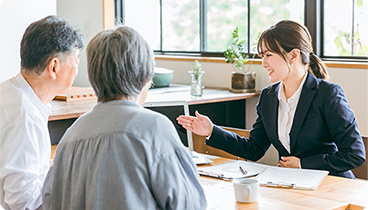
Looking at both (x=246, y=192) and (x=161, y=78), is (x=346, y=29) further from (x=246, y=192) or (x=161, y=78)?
(x=246, y=192)

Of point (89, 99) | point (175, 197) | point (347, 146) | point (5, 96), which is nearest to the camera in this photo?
point (175, 197)

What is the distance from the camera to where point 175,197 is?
38.1 inches

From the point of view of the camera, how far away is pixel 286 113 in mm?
2064

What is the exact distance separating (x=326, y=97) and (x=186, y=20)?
9.15 ft

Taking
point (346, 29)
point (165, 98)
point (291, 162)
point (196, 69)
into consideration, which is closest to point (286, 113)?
point (291, 162)

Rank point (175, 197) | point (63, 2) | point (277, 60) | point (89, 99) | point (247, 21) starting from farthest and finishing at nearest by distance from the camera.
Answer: point (63, 2) → point (247, 21) → point (89, 99) → point (277, 60) → point (175, 197)

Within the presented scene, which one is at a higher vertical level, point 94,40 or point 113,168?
point 94,40

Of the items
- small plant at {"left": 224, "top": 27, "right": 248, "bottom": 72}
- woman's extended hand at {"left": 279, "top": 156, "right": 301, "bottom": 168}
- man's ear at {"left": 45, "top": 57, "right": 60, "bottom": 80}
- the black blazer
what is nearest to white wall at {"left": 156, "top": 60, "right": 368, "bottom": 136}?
small plant at {"left": 224, "top": 27, "right": 248, "bottom": 72}

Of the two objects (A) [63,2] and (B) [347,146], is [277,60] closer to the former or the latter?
(B) [347,146]

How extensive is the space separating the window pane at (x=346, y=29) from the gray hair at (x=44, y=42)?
247cm

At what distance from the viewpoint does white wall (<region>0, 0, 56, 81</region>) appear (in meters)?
2.67

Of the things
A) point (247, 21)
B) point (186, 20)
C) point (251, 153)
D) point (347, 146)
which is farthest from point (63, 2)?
point (347, 146)

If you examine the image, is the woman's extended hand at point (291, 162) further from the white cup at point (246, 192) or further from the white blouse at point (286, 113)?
the white cup at point (246, 192)

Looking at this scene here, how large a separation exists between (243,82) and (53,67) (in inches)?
88.7
